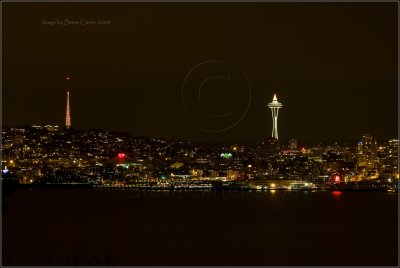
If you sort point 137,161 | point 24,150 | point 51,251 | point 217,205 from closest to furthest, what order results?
point 51,251, point 217,205, point 24,150, point 137,161

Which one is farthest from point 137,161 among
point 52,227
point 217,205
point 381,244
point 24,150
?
point 381,244

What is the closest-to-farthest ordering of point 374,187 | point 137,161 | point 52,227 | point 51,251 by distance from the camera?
point 51,251
point 52,227
point 374,187
point 137,161

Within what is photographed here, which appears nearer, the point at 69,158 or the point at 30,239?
the point at 30,239

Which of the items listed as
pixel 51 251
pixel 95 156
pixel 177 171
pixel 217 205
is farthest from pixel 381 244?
pixel 95 156

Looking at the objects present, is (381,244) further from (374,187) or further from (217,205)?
(374,187)

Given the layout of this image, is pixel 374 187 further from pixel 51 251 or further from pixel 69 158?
pixel 51 251

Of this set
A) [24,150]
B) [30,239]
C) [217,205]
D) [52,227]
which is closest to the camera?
[30,239]
